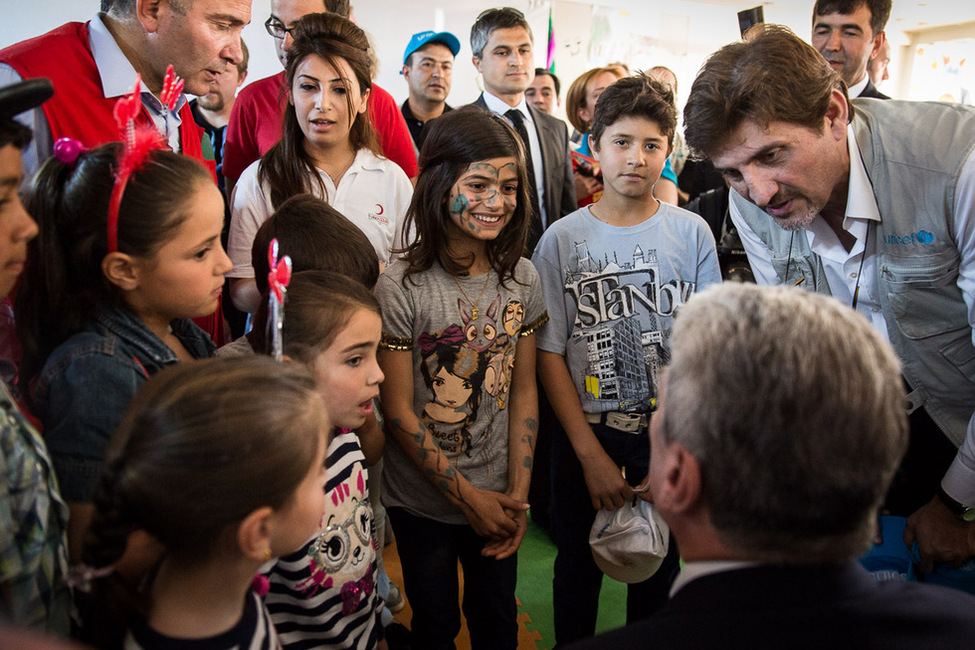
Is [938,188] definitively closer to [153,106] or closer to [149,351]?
[149,351]

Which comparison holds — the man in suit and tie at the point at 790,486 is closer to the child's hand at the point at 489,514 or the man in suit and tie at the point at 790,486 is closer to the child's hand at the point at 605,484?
the child's hand at the point at 489,514

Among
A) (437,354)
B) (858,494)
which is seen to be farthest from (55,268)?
(858,494)

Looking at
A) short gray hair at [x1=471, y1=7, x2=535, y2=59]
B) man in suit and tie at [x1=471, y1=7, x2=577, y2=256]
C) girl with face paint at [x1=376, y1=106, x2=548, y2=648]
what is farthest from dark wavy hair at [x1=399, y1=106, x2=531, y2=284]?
short gray hair at [x1=471, y1=7, x2=535, y2=59]

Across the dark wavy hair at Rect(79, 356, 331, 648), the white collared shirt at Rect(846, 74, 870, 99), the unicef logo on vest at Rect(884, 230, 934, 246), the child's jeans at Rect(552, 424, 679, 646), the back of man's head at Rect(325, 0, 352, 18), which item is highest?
the back of man's head at Rect(325, 0, 352, 18)

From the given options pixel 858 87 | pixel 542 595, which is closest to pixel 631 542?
pixel 542 595

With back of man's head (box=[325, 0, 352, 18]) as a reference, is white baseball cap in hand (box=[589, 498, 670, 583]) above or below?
below

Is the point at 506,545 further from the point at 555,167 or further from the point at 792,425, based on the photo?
the point at 555,167

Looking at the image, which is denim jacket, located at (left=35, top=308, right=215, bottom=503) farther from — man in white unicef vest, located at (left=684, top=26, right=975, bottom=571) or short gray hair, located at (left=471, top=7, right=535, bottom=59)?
short gray hair, located at (left=471, top=7, right=535, bottom=59)

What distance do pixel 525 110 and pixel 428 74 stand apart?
0.54m

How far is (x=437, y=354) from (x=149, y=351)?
25.4 inches

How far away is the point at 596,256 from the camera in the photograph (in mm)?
1809

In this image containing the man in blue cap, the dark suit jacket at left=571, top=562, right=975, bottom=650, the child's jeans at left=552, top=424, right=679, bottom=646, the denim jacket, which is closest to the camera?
the dark suit jacket at left=571, top=562, right=975, bottom=650

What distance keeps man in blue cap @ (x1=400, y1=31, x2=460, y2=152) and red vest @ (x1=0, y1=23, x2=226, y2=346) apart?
68.8 inches

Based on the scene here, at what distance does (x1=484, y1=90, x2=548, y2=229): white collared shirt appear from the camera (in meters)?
2.87
